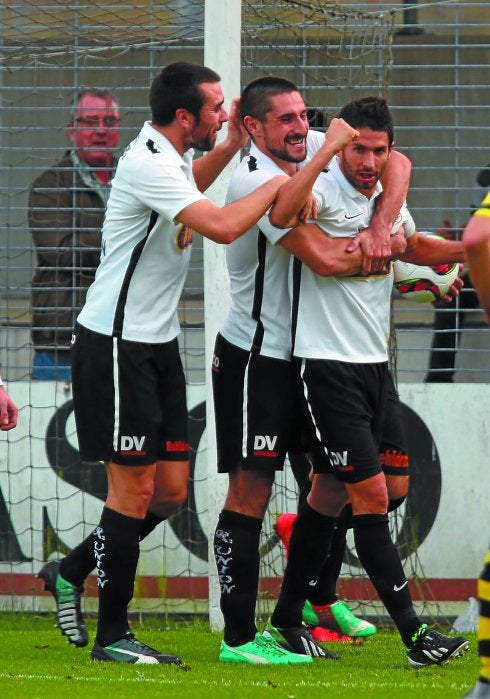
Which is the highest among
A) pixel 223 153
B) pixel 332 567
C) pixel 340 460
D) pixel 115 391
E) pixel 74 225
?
pixel 223 153

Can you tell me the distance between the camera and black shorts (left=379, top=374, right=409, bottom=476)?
5.38 meters

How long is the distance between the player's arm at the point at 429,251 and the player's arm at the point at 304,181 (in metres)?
0.70

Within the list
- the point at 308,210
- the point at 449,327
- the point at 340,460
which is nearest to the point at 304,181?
the point at 308,210

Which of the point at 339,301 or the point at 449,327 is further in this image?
the point at 449,327

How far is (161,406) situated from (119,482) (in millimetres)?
358

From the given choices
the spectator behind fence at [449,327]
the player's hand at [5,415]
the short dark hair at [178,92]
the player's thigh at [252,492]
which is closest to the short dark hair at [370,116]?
the short dark hair at [178,92]

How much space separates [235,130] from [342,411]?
1304mm

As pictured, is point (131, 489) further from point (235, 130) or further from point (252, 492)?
point (235, 130)

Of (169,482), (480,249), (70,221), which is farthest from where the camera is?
(70,221)

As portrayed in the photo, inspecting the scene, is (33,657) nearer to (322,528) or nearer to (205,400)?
(322,528)

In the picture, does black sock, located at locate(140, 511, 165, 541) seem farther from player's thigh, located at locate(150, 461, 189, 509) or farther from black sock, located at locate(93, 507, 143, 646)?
black sock, located at locate(93, 507, 143, 646)

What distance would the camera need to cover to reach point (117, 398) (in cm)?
508

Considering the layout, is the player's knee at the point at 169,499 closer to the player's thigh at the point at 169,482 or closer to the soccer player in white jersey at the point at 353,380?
the player's thigh at the point at 169,482

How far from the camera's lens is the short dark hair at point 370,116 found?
16.8 feet
